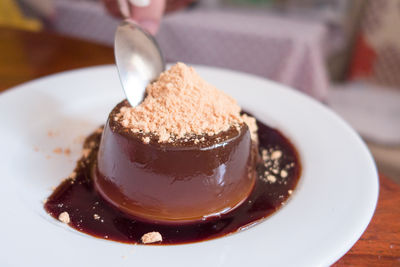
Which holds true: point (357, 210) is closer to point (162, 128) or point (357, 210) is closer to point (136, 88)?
point (162, 128)

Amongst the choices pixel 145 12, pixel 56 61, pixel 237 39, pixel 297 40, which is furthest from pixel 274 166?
pixel 237 39

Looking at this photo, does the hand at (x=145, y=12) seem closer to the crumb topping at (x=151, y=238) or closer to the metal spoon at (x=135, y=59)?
the metal spoon at (x=135, y=59)

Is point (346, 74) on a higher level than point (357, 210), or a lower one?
lower

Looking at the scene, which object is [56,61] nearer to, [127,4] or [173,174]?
[127,4]

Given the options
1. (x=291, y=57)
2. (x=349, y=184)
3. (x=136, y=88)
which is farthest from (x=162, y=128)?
(x=291, y=57)

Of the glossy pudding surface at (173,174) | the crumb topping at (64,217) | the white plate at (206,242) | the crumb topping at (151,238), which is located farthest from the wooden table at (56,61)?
the crumb topping at (64,217)

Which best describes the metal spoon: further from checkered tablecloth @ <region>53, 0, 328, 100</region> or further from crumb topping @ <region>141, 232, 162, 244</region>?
checkered tablecloth @ <region>53, 0, 328, 100</region>
